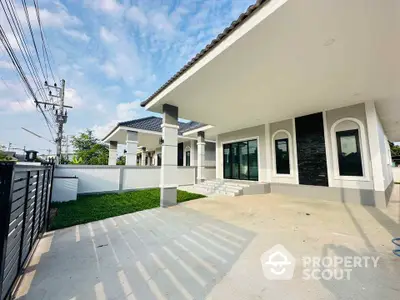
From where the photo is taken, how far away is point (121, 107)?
14938 millimetres

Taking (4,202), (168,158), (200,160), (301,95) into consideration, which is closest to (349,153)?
(301,95)

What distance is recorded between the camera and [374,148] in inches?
200

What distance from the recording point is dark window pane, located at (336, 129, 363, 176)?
5453mm

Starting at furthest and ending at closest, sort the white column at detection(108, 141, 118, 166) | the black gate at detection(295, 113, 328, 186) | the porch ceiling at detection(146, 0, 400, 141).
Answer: the white column at detection(108, 141, 118, 166)
the black gate at detection(295, 113, 328, 186)
the porch ceiling at detection(146, 0, 400, 141)

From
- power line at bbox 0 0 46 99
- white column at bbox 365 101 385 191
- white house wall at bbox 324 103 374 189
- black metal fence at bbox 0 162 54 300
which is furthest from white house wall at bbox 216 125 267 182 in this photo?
power line at bbox 0 0 46 99

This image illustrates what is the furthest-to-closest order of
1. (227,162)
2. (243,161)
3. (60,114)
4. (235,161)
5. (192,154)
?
(192,154) < (60,114) < (227,162) < (235,161) < (243,161)

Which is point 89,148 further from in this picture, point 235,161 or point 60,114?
point 235,161

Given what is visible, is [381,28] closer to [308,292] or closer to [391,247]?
[391,247]

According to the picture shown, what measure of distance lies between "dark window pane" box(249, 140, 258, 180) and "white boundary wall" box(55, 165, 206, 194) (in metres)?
4.08

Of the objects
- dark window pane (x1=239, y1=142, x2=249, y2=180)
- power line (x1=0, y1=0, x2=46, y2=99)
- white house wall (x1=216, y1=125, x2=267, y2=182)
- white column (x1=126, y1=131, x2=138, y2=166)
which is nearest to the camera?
power line (x1=0, y1=0, x2=46, y2=99)

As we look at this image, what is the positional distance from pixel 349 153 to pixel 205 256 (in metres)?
6.21

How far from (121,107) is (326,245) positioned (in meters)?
16.2

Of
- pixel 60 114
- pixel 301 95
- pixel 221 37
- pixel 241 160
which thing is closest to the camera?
pixel 221 37

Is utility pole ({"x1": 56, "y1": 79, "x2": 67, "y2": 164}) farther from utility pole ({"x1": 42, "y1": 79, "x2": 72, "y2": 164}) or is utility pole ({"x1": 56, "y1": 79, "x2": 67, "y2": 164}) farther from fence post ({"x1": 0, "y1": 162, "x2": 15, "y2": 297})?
fence post ({"x1": 0, "y1": 162, "x2": 15, "y2": 297})
